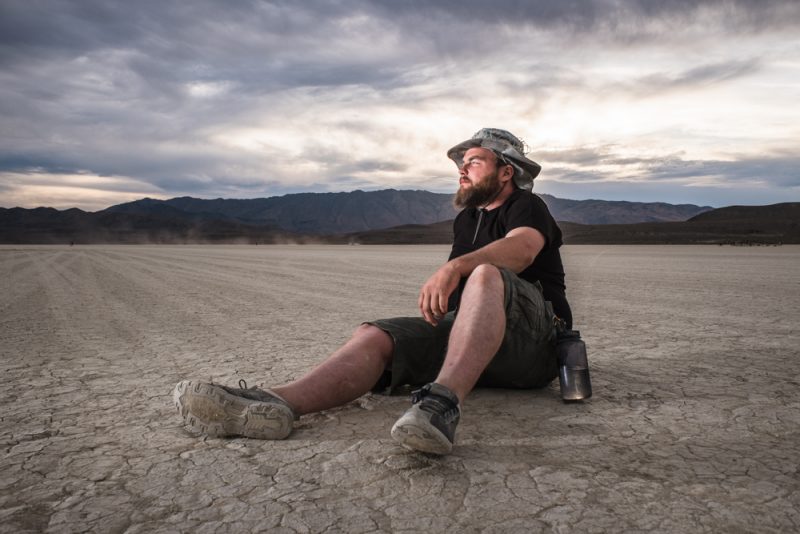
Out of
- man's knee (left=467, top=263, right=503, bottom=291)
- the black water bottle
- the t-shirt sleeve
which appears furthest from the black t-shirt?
man's knee (left=467, top=263, right=503, bottom=291)

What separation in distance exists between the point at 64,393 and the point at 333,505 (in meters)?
2.25

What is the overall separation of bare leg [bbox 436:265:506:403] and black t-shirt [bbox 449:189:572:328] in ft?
1.51

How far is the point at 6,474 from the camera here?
2.04m

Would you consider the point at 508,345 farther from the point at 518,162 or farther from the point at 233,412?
the point at 233,412

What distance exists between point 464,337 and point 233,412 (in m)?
1.05

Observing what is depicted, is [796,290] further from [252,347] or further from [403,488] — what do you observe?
[403,488]

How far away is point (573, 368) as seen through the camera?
276cm

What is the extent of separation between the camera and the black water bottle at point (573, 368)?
2.75m

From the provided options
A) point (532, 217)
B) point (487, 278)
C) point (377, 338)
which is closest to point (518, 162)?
point (532, 217)

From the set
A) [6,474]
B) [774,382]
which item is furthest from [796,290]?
[6,474]

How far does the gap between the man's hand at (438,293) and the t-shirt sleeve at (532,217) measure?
21.0 inches

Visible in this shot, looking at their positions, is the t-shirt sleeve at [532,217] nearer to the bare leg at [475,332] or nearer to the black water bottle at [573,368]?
the bare leg at [475,332]

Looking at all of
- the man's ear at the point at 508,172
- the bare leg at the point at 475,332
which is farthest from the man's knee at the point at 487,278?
the man's ear at the point at 508,172

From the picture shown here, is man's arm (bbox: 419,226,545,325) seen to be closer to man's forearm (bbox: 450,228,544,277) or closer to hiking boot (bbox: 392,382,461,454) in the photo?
man's forearm (bbox: 450,228,544,277)
